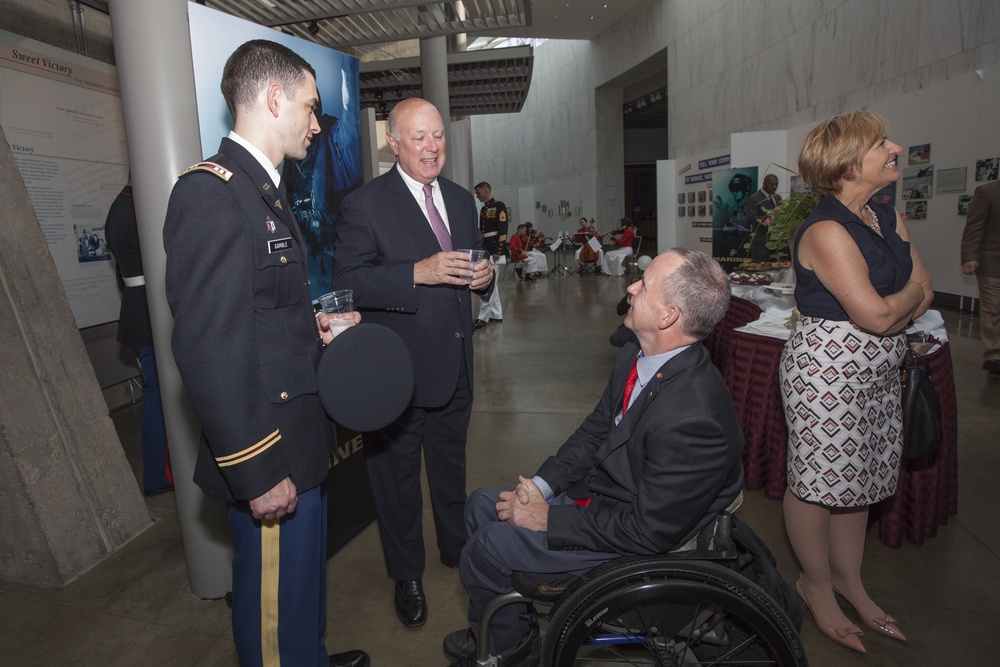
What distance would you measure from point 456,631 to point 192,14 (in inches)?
93.8

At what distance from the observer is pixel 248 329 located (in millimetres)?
1340

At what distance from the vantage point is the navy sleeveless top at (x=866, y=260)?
6.11 feet

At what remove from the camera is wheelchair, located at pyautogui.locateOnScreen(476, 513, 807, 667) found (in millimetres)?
1312

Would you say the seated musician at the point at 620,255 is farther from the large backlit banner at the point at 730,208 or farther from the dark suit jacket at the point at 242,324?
the dark suit jacket at the point at 242,324

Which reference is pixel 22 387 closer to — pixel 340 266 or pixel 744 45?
pixel 340 266

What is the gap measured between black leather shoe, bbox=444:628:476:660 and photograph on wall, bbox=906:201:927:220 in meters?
8.73

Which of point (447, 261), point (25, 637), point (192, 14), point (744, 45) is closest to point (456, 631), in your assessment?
point (447, 261)

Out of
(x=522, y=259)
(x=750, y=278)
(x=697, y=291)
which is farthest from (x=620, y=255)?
(x=697, y=291)

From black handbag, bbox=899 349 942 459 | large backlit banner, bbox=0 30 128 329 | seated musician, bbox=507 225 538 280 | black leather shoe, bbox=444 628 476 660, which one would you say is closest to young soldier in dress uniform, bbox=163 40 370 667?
black leather shoe, bbox=444 628 476 660

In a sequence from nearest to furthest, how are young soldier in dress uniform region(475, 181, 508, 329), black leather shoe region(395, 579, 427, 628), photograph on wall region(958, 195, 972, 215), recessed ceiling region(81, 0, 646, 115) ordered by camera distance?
black leather shoe region(395, 579, 427, 628)
recessed ceiling region(81, 0, 646, 115)
photograph on wall region(958, 195, 972, 215)
young soldier in dress uniform region(475, 181, 508, 329)

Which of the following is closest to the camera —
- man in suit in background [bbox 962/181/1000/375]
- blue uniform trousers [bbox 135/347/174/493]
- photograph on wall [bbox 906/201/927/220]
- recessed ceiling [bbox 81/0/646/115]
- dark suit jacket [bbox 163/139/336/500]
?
dark suit jacket [bbox 163/139/336/500]

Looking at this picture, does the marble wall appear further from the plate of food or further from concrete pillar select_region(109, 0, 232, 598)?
concrete pillar select_region(109, 0, 232, 598)

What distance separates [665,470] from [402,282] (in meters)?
1.09

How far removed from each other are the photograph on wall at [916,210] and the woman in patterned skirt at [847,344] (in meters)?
7.47
